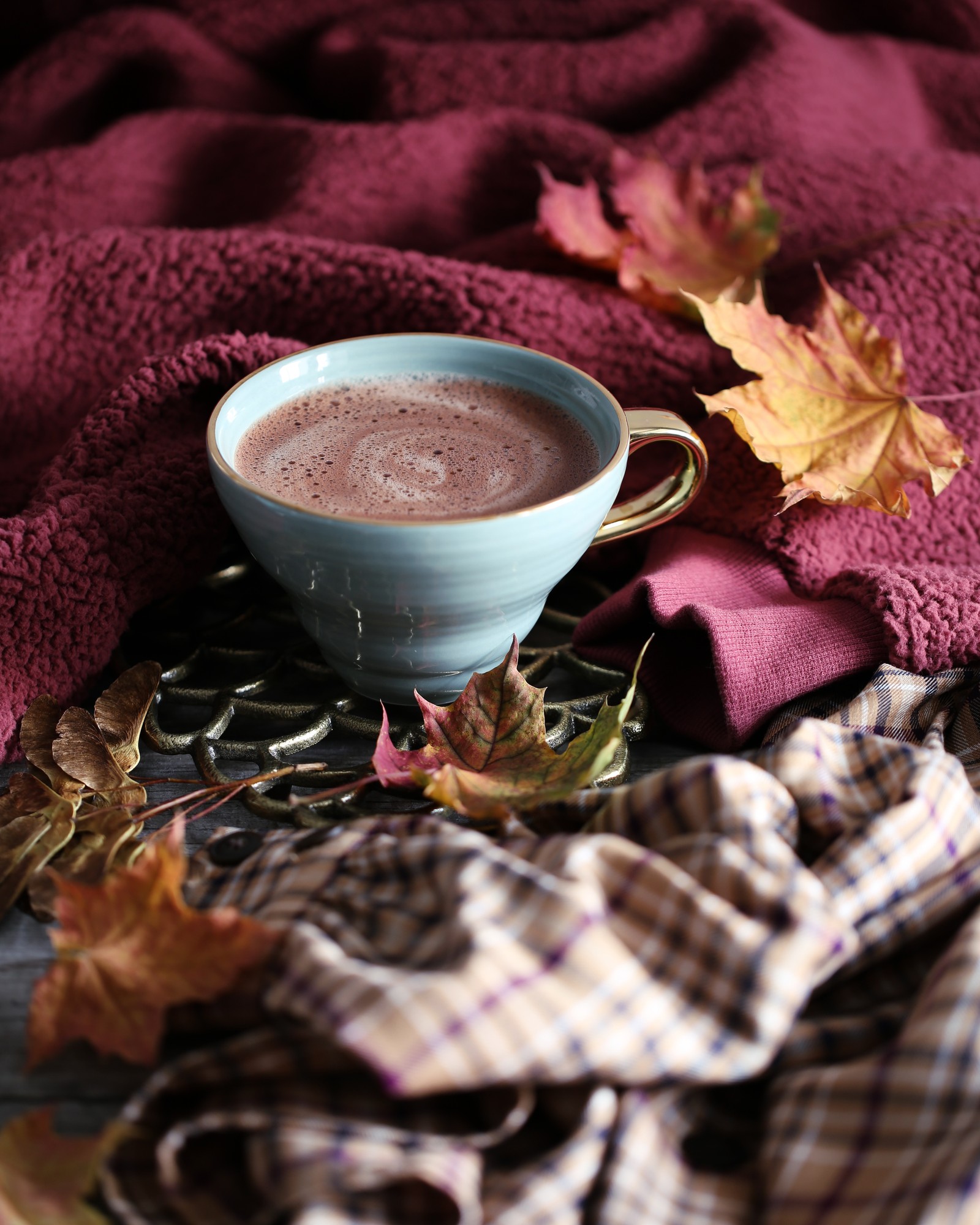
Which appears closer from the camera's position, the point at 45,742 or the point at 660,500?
the point at 45,742

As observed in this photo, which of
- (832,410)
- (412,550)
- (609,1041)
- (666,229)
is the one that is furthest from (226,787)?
(666,229)

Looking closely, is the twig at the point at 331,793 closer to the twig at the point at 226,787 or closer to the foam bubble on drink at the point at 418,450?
the twig at the point at 226,787

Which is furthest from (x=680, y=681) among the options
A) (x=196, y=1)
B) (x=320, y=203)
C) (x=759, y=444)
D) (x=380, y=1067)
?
(x=196, y=1)

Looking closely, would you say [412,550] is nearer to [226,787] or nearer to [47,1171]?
[226,787]

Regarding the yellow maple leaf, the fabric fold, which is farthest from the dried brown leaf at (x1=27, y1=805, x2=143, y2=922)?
the yellow maple leaf

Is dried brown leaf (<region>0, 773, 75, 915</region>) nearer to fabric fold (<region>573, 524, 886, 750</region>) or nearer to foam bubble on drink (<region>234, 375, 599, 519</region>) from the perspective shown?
foam bubble on drink (<region>234, 375, 599, 519</region>)

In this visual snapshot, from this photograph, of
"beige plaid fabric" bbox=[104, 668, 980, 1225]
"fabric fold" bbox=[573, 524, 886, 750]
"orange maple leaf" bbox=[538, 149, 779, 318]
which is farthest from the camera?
"orange maple leaf" bbox=[538, 149, 779, 318]
